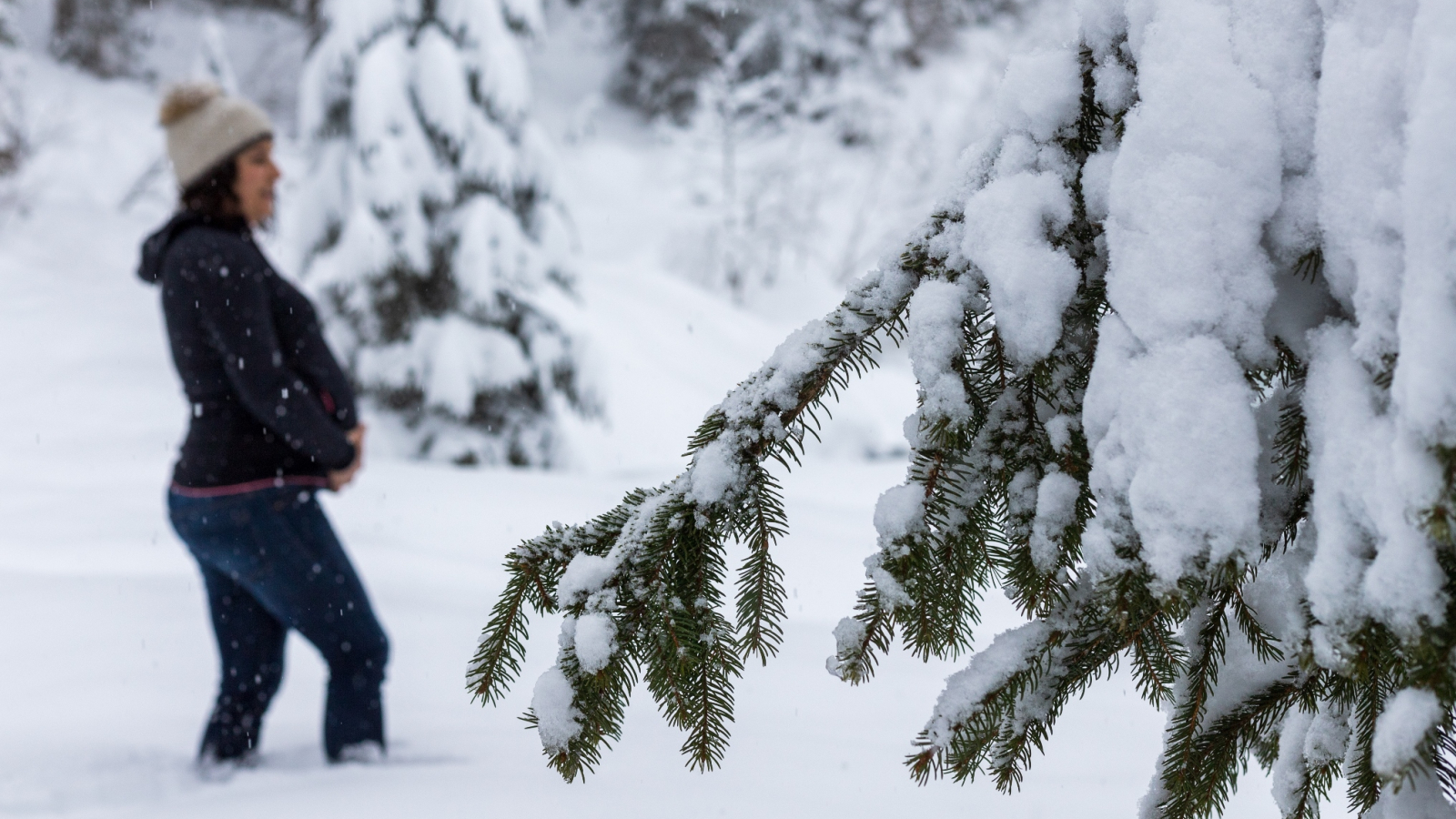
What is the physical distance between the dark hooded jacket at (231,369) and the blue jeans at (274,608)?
0.08 meters

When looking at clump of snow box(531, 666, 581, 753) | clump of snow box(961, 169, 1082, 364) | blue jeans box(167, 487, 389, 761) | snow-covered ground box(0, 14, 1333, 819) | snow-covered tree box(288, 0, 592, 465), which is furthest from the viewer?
snow-covered tree box(288, 0, 592, 465)

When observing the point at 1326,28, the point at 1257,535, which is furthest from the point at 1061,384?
the point at 1326,28

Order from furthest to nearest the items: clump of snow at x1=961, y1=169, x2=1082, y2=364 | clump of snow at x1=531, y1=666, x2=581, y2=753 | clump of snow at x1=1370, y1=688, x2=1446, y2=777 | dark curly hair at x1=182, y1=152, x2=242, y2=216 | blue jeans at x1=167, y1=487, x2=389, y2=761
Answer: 1. dark curly hair at x1=182, y1=152, x2=242, y2=216
2. blue jeans at x1=167, y1=487, x2=389, y2=761
3. clump of snow at x1=531, y1=666, x2=581, y2=753
4. clump of snow at x1=961, y1=169, x2=1082, y2=364
5. clump of snow at x1=1370, y1=688, x2=1446, y2=777

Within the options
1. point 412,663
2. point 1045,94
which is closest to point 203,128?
point 412,663

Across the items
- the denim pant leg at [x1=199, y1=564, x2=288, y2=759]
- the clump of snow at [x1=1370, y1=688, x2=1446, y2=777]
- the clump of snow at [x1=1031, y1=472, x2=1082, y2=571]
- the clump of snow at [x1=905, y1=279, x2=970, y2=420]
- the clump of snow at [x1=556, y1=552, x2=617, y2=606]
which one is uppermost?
the clump of snow at [x1=905, y1=279, x2=970, y2=420]

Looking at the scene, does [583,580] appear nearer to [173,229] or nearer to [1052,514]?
[1052,514]

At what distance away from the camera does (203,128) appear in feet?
7.49

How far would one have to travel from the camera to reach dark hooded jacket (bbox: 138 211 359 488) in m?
2.09

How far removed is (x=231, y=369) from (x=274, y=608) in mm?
563

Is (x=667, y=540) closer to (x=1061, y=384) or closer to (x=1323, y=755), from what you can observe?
(x=1061, y=384)

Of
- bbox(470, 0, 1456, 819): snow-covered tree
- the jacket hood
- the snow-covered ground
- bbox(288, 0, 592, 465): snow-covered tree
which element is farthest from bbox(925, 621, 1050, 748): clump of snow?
bbox(288, 0, 592, 465): snow-covered tree

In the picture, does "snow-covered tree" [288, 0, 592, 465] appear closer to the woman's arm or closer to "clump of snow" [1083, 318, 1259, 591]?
the woman's arm

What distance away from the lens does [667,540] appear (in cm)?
104

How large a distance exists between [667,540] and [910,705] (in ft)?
6.73
